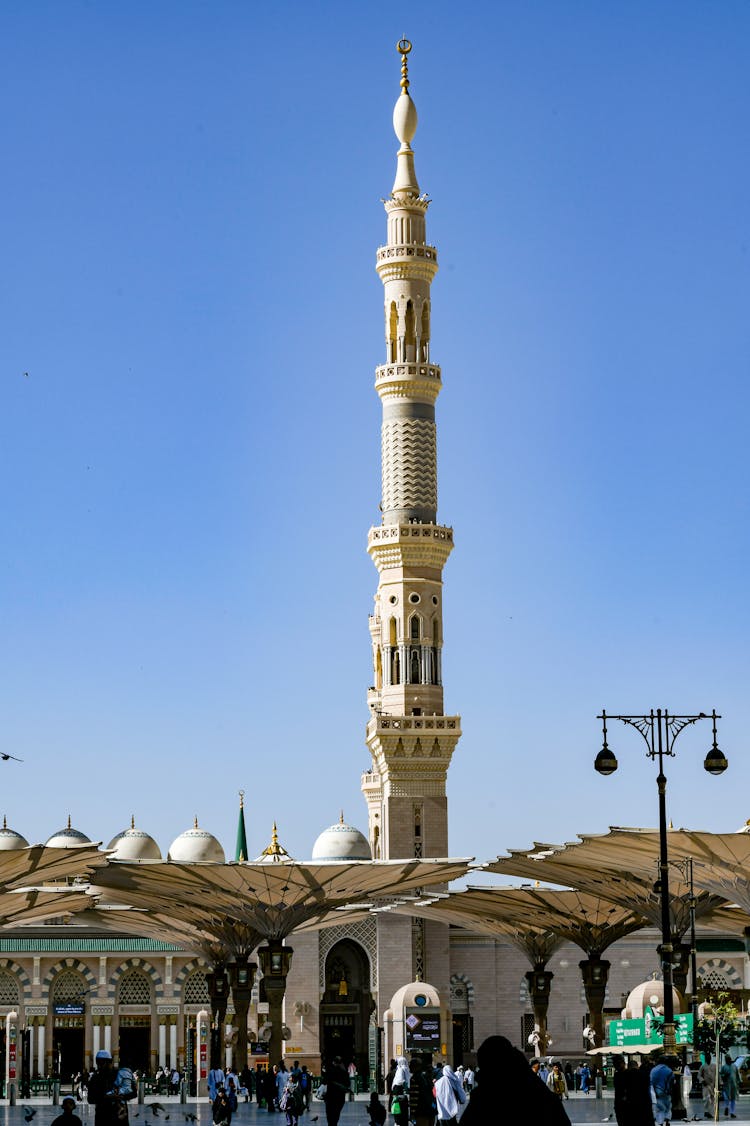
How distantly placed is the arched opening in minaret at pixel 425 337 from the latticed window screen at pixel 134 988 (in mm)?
26678

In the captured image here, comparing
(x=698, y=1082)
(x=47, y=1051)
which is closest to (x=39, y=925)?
(x=47, y=1051)

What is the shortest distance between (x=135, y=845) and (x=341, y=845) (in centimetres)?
904

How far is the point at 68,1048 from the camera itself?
6769 cm

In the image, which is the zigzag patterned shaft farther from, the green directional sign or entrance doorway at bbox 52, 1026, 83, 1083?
the green directional sign

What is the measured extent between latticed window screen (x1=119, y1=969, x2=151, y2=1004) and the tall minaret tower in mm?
10380

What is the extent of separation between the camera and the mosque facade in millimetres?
66500

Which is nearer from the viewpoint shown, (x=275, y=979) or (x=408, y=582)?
(x=275, y=979)

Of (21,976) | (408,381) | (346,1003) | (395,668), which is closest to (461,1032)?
(346,1003)

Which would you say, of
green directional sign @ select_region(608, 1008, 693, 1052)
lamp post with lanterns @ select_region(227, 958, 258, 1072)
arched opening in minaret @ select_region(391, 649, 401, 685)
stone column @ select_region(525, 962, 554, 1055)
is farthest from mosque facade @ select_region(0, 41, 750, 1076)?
green directional sign @ select_region(608, 1008, 693, 1052)

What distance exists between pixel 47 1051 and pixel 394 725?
18348 mm

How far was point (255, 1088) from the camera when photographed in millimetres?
52125

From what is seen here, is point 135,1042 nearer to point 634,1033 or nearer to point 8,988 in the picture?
point 8,988

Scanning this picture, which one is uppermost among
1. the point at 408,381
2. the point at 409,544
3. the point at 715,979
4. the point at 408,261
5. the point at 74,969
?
the point at 408,261

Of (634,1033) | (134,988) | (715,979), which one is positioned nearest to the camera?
(634,1033)
